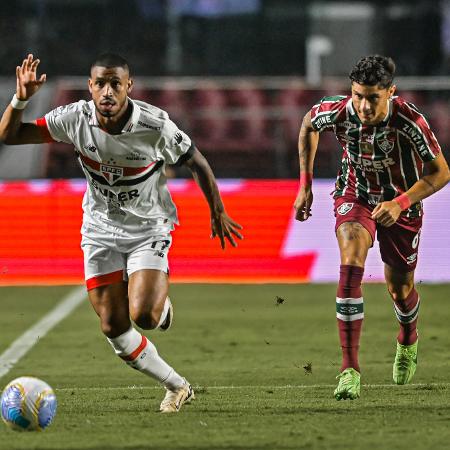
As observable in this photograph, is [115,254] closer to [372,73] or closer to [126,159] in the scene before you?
[126,159]

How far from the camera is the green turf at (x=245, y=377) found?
629 cm

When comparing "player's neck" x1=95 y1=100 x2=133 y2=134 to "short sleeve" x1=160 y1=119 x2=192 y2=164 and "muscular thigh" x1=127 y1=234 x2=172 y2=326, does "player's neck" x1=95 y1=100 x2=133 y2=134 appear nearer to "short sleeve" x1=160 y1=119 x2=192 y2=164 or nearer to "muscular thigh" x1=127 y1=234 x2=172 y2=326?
"short sleeve" x1=160 y1=119 x2=192 y2=164

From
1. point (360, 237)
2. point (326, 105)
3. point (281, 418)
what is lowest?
point (281, 418)

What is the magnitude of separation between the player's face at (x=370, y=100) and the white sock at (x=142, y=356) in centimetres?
188

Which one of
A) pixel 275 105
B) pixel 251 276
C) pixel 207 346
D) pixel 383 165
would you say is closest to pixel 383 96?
pixel 383 165

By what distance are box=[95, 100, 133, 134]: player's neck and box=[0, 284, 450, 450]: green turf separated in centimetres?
158

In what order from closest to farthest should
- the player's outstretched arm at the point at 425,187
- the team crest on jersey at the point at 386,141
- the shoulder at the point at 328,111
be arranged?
the player's outstretched arm at the point at 425,187 < the team crest on jersey at the point at 386,141 < the shoulder at the point at 328,111

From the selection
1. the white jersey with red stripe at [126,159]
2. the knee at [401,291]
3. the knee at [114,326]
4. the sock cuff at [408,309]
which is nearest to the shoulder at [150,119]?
the white jersey with red stripe at [126,159]

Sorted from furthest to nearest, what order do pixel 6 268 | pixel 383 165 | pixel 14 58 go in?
1. pixel 14 58
2. pixel 6 268
3. pixel 383 165

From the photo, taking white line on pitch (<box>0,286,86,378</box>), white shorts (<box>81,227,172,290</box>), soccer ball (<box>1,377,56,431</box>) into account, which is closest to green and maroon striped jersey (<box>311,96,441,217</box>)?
white shorts (<box>81,227,172,290</box>)

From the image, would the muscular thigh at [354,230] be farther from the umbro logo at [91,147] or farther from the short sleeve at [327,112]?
the umbro logo at [91,147]

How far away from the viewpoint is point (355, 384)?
24.3ft

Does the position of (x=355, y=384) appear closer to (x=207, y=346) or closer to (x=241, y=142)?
(x=207, y=346)

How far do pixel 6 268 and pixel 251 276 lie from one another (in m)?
2.83
